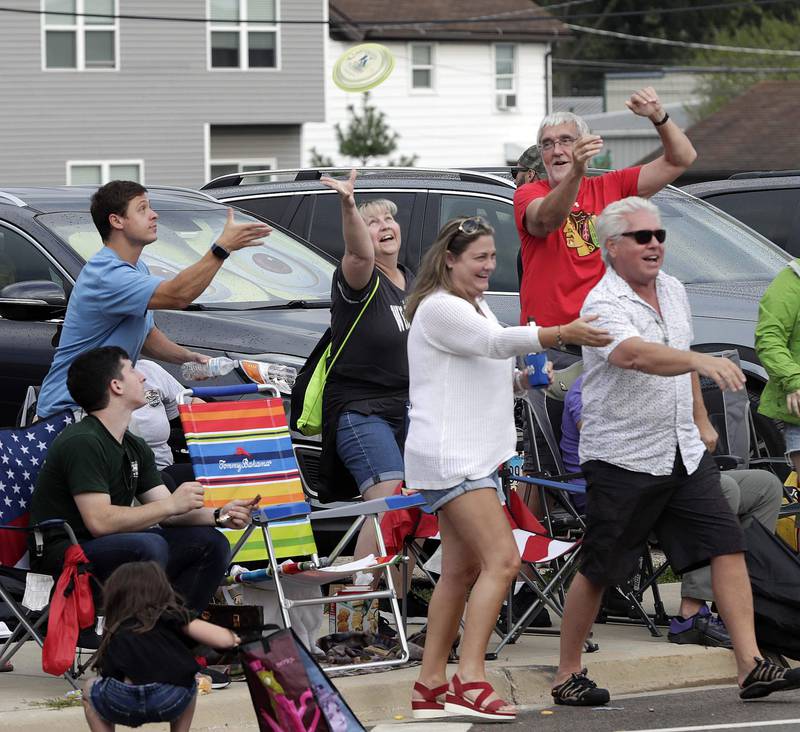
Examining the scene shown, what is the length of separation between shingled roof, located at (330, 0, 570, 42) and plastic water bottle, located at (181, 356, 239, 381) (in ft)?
117

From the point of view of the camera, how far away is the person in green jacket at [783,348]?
7766 mm

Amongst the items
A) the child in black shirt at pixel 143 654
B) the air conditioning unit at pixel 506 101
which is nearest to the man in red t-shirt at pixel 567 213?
the child in black shirt at pixel 143 654

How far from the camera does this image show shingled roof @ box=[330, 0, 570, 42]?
43.1m

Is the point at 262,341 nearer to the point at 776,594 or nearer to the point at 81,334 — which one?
the point at 81,334

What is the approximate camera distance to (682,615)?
7195 mm

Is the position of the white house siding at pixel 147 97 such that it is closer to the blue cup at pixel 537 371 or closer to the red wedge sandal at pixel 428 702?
the blue cup at pixel 537 371

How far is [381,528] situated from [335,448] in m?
0.42

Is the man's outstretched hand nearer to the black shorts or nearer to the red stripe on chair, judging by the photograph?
the black shorts

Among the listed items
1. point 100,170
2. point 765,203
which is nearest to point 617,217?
point 765,203

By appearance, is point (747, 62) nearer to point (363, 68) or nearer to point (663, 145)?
point (363, 68)

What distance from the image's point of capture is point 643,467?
6109 millimetres

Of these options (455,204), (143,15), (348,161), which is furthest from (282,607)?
(348,161)


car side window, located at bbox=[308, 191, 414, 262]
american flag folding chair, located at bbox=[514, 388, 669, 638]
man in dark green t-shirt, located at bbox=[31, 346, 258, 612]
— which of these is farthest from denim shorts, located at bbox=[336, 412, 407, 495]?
car side window, located at bbox=[308, 191, 414, 262]

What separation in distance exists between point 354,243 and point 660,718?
2310 mm
